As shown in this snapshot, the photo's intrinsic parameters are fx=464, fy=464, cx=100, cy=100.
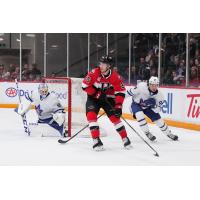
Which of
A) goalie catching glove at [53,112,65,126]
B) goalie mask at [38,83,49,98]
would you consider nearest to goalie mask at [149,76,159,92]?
goalie catching glove at [53,112,65,126]

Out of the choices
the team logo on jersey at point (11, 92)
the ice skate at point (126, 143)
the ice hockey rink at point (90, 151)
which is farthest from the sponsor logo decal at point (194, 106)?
the team logo on jersey at point (11, 92)

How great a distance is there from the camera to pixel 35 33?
40.1 feet

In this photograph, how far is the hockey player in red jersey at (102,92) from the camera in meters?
5.02

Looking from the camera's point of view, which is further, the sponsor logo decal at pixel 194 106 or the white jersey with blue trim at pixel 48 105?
the sponsor logo decal at pixel 194 106

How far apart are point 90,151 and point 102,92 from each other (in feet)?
2.19

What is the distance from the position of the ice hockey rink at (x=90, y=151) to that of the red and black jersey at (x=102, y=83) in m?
0.64

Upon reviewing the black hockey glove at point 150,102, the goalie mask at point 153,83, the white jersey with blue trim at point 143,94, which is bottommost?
the black hockey glove at point 150,102

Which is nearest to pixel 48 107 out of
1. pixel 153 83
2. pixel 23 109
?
pixel 23 109

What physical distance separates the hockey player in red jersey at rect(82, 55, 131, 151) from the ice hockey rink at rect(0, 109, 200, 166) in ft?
0.98

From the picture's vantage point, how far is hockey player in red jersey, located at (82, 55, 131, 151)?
16.5ft

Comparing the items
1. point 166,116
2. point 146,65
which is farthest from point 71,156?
point 146,65

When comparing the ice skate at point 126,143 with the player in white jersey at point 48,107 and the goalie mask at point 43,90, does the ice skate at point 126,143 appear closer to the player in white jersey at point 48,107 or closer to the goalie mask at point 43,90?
the player in white jersey at point 48,107

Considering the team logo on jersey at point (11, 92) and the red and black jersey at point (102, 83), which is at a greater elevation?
the red and black jersey at point (102, 83)

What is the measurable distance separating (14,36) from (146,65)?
4.10 m
